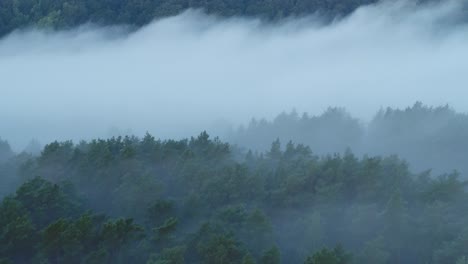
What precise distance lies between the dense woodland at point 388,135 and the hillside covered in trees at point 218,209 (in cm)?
659

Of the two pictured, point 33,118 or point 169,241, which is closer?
point 169,241

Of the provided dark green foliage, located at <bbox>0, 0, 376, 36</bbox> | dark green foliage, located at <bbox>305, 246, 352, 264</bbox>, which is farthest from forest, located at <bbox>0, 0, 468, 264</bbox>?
dark green foliage, located at <bbox>0, 0, 376, 36</bbox>

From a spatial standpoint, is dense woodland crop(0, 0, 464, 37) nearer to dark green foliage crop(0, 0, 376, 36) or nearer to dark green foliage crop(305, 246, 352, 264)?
dark green foliage crop(0, 0, 376, 36)

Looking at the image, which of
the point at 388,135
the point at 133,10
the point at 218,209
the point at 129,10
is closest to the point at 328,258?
the point at 218,209

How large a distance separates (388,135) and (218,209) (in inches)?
529

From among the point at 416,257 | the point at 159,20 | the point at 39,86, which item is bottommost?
the point at 416,257

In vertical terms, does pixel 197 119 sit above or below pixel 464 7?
below

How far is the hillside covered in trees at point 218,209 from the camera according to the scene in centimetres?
1653

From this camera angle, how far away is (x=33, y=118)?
193ft

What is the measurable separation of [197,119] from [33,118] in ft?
50.2

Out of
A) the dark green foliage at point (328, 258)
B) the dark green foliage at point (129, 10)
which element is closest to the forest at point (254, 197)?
the dark green foliage at point (328, 258)

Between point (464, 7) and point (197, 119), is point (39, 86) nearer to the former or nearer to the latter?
point (197, 119)

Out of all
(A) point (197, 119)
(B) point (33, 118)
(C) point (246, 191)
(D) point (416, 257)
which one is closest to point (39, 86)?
(B) point (33, 118)

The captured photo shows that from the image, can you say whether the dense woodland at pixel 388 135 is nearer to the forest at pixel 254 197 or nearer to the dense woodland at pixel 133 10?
the forest at pixel 254 197
